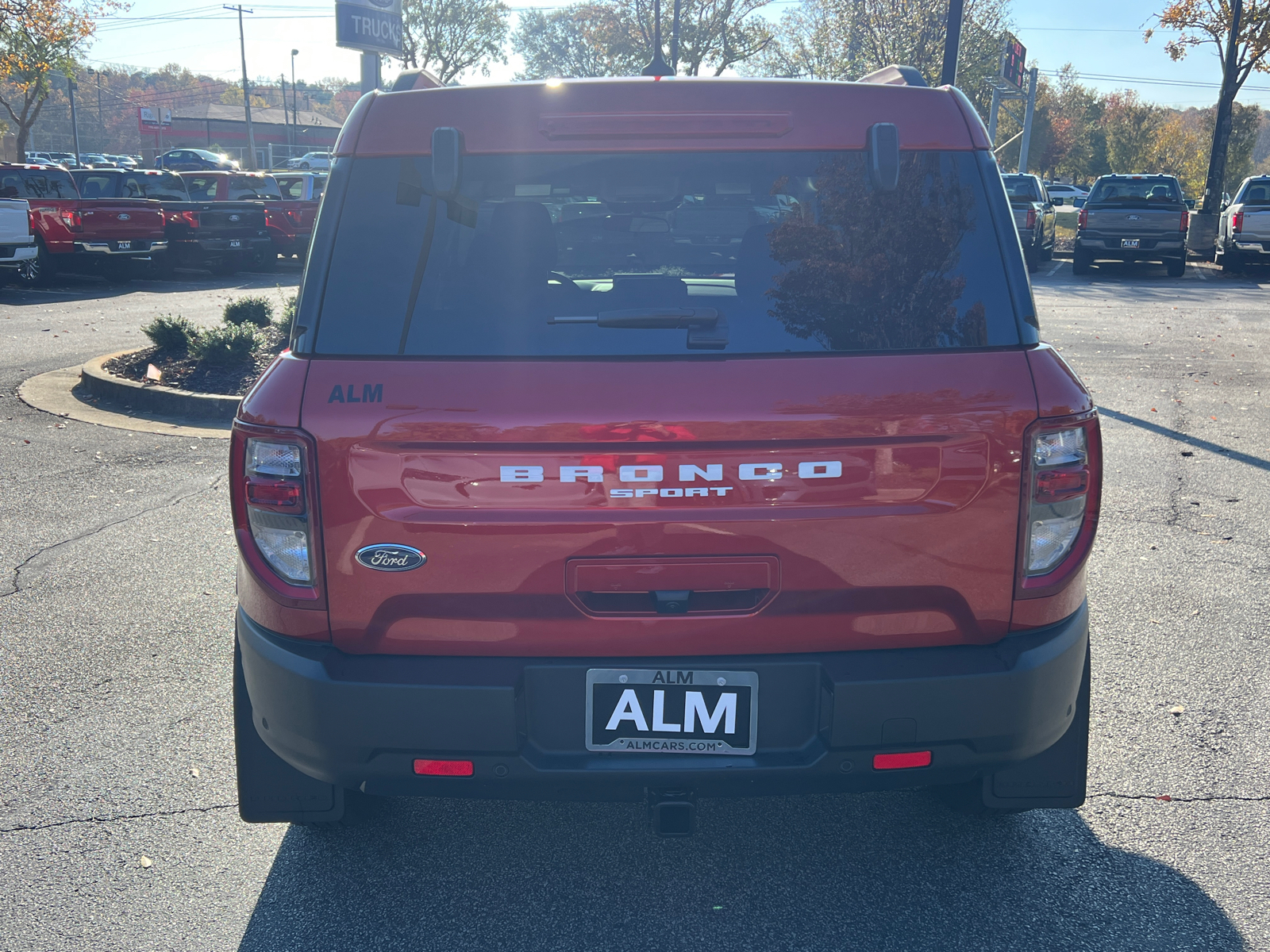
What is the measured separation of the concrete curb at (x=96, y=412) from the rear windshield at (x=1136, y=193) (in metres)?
19.4

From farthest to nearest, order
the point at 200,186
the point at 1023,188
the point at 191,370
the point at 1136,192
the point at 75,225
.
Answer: the point at 1023,188, the point at 1136,192, the point at 200,186, the point at 75,225, the point at 191,370

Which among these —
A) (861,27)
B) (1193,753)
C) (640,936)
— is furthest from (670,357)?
(861,27)

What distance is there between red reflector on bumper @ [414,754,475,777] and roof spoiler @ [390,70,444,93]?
1.65m

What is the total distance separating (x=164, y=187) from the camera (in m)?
21.5

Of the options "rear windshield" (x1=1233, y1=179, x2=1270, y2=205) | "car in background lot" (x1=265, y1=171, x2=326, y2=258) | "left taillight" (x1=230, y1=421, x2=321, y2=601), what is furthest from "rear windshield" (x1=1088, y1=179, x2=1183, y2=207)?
"left taillight" (x1=230, y1=421, x2=321, y2=601)

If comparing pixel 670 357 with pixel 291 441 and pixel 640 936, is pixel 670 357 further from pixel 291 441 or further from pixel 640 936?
pixel 640 936

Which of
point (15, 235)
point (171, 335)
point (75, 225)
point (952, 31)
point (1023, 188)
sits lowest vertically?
point (171, 335)

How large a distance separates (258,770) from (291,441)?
0.93 metres

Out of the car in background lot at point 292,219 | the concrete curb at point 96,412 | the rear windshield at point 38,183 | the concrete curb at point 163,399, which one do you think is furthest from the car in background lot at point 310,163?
the concrete curb at point 163,399

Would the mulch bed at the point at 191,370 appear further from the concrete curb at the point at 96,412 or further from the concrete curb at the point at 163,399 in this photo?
the concrete curb at the point at 96,412

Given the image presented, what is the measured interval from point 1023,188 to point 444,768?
80.0 feet

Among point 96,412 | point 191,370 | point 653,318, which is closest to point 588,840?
point 653,318

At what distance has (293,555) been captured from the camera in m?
2.34

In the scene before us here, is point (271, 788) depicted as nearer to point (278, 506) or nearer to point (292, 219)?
point (278, 506)
